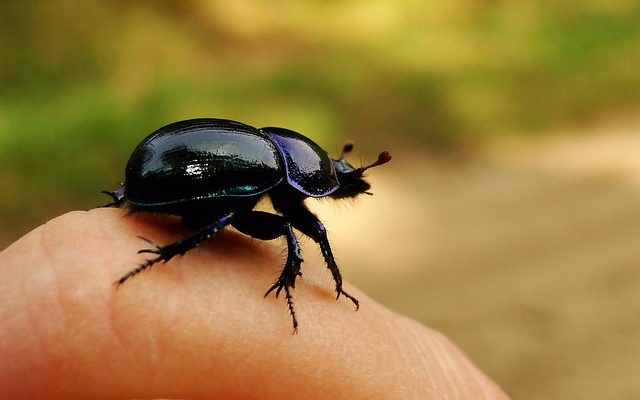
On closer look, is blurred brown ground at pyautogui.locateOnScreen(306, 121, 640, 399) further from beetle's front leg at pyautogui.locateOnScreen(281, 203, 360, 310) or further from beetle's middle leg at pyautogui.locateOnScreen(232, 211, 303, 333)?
beetle's middle leg at pyautogui.locateOnScreen(232, 211, 303, 333)

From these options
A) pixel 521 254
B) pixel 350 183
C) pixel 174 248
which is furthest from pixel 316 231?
pixel 521 254

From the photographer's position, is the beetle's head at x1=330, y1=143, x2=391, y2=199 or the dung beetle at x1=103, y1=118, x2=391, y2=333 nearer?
the dung beetle at x1=103, y1=118, x2=391, y2=333

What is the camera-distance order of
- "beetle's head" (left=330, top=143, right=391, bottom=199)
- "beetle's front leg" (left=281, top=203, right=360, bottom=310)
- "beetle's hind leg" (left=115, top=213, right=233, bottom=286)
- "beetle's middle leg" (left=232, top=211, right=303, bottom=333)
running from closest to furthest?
"beetle's hind leg" (left=115, top=213, right=233, bottom=286), "beetle's middle leg" (left=232, top=211, right=303, bottom=333), "beetle's front leg" (left=281, top=203, right=360, bottom=310), "beetle's head" (left=330, top=143, right=391, bottom=199)

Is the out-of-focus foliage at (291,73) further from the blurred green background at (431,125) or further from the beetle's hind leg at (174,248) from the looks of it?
the beetle's hind leg at (174,248)

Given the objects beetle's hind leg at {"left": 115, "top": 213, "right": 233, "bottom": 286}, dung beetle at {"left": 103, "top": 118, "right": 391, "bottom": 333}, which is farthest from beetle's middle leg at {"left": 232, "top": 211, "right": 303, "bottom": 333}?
beetle's hind leg at {"left": 115, "top": 213, "right": 233, "bottom": 286}

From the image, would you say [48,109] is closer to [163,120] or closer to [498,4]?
[163,120]

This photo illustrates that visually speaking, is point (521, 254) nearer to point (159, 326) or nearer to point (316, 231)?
point (316, 231)

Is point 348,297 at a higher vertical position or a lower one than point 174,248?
lower
